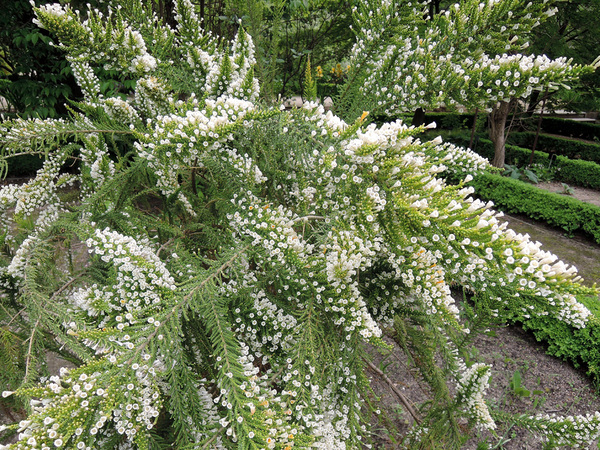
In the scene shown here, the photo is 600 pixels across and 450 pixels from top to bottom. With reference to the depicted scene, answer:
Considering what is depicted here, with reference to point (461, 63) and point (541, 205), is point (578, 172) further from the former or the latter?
point (461, 63)

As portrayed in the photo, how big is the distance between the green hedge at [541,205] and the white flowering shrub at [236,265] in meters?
6.29

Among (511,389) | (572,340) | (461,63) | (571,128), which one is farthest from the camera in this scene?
(571,128)

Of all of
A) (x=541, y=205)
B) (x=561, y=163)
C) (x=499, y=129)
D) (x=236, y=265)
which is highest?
(x=236, y=265)

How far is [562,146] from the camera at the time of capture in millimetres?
12094

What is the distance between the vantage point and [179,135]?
3.74ft

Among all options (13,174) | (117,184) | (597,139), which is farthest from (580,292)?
(597,139)

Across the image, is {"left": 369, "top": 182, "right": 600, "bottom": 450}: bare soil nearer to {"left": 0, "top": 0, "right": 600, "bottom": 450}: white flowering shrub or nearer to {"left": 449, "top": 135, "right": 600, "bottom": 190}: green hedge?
{"left": 0, "top": 0, "right": 600, "bottom": 450}: white flowering shrub

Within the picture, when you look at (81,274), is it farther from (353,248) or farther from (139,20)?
(353,248)

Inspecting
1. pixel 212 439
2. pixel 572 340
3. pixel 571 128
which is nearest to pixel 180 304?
pixel 212 439

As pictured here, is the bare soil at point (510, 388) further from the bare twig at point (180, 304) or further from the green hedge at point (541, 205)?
the green hedge at point (541, 205)

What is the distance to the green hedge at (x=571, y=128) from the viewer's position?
43.9ft

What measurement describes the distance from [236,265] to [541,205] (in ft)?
26.4

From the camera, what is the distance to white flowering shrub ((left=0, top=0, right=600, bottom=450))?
3.32ft

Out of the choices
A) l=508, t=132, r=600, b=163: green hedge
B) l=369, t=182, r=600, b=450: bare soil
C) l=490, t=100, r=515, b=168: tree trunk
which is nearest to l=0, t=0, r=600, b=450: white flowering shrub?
l=369, t=182, r=600, b=450: bare soil
